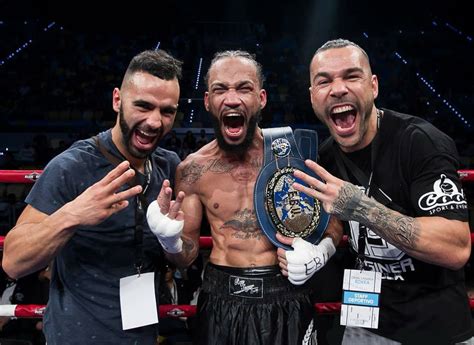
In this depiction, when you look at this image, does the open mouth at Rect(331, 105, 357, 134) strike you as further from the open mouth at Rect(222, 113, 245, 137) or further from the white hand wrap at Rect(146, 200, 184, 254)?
the white hand wrap at Rect(146, 200, 184, 254)

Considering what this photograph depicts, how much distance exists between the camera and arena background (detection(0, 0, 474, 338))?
8.46 m

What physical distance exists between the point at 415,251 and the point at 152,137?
2.76 feet

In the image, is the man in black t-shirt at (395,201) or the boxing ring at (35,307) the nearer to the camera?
the man in black t-shirt at (395,201)

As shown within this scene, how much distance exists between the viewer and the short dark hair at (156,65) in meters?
1.58

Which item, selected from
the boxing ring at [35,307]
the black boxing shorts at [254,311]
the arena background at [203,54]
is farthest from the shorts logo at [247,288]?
the arena background at [203,54]

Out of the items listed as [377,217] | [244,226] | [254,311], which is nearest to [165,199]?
[244,226]

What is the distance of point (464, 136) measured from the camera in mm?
8383

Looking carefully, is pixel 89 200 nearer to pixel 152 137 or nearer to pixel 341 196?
pixel 152 137

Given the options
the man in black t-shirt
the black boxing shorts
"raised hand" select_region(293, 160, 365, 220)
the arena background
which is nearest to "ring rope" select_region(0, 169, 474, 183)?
the man in black t-shirt

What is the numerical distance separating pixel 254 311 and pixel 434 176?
0.68 meters

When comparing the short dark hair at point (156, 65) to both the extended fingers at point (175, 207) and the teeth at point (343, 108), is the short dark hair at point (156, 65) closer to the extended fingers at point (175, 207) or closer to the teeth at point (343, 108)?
the extended fingers at point (175, 207)

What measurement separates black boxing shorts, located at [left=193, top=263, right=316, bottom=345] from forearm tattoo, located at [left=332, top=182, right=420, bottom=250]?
37cm

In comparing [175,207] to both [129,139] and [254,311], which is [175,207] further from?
[254,311]

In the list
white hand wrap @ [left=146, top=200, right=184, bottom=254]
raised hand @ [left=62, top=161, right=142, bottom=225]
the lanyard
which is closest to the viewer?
raised hand @ [left=62, top=161, right=142, bottom=225]
